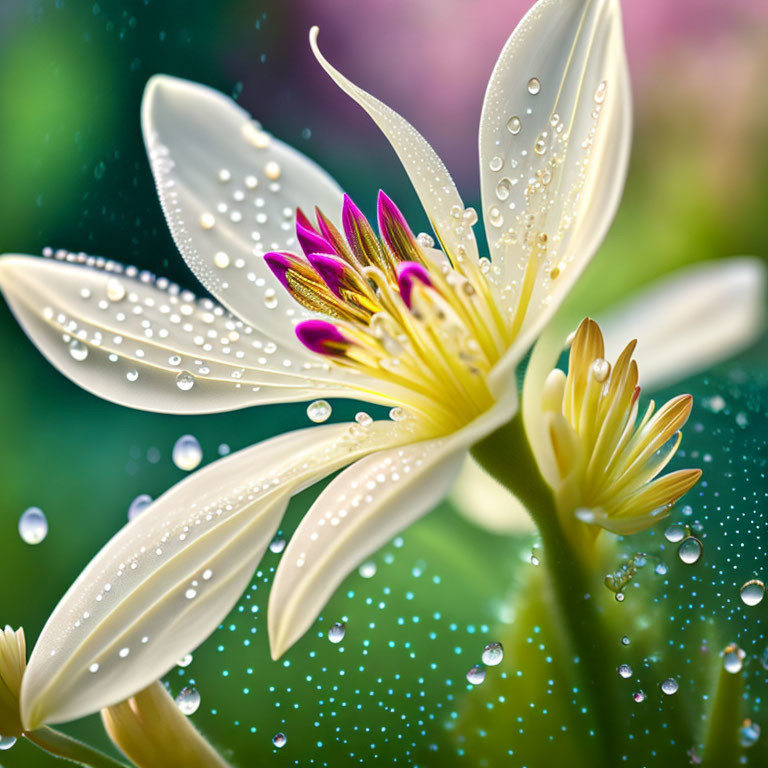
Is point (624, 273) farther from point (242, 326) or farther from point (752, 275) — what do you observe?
point (242, 326)

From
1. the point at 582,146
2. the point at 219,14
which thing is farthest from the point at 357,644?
the point at 219,14

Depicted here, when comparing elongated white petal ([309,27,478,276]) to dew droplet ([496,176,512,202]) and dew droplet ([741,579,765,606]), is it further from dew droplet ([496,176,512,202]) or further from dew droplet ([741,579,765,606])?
dew droplet ([741,579,765,606])

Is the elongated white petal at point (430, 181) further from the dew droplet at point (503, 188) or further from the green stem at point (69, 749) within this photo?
the green stem at point (69, 749)

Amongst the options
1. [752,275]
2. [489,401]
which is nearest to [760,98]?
[752,275]

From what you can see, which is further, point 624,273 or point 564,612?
point 624,273

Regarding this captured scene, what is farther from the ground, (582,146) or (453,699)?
(582,146)

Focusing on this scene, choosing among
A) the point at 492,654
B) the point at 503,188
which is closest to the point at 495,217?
the point at 503,188
